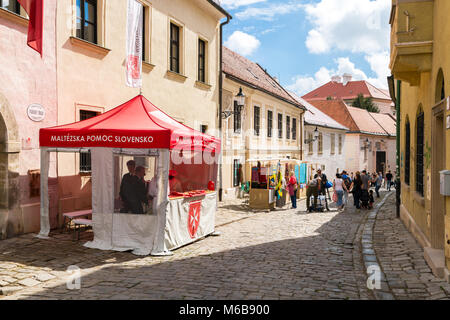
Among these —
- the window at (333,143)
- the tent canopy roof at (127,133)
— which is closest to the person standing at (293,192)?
the tent canopy roof at (127,133)

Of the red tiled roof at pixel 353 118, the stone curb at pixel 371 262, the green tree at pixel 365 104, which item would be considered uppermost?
the green tree at pixel 365 104

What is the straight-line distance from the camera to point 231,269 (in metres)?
7.52

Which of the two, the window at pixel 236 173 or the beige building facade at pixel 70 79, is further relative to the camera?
the window at pixel 236 173

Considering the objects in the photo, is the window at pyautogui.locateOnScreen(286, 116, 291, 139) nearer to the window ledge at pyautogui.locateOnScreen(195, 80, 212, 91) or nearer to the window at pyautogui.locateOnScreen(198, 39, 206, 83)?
the window ledge at pyautogui.locateOnScreen(195, 80, 212, 91)

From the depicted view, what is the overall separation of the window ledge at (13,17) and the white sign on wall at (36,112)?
177cm

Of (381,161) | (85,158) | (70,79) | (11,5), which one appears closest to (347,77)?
(381,161)

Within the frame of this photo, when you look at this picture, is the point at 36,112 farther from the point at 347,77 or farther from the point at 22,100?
the point at 347,77

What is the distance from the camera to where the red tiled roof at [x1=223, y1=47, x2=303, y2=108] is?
22.6 meters

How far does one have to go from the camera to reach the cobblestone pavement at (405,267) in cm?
623

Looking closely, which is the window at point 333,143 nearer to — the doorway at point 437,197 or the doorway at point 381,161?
the doorway at point 381,161

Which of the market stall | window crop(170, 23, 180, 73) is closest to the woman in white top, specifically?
the market stall

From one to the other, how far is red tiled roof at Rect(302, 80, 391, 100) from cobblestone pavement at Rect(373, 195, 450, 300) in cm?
7592
